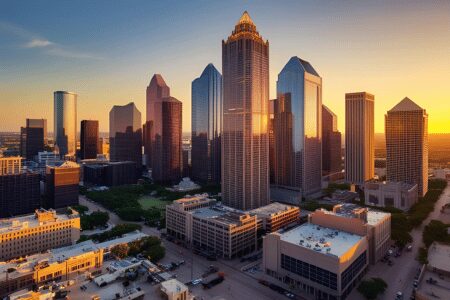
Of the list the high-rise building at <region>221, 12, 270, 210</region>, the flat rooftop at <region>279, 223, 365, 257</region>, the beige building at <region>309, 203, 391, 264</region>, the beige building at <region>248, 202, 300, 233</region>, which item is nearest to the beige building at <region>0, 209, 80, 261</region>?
the beige building at <region>248, 202, 300, 233</region>

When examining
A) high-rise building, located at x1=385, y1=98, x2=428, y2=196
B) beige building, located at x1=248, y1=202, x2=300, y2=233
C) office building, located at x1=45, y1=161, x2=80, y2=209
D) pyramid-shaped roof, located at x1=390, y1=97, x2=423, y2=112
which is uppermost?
pyramid-shaped roof, located at x1=390, y1=97, x2=423, y2=112

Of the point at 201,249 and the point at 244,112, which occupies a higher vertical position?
the point at 244,112

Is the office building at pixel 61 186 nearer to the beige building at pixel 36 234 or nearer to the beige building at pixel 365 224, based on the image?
the beige building at pixel 36 234

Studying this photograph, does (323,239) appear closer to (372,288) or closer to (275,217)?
(372,288)

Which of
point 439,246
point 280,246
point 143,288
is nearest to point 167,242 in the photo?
point 280,246

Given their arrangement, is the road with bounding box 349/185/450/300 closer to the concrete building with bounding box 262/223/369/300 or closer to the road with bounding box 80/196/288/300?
the concrete building with bounding box 262/223/369/300

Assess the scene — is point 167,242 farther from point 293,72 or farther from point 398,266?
point 293,72
